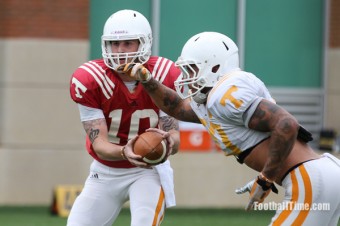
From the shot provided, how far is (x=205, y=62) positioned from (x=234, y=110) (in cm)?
40

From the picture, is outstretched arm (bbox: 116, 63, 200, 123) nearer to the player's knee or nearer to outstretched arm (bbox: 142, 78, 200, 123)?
outstretched arm (bbox: 142, 78, 200, 123)

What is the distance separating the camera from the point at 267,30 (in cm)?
1275

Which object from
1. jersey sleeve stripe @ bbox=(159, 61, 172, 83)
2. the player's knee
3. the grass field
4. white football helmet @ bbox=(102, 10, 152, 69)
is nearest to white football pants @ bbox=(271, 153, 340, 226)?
the player's knee

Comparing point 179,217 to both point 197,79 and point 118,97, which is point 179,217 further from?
point 197,79

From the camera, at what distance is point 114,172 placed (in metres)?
6.10

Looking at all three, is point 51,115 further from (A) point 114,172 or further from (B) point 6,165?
(A) point 114,172

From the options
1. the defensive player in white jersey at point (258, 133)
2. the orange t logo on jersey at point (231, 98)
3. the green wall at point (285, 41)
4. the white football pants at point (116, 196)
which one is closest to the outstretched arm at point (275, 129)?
the defensive player in white jersey at point (258, 133)

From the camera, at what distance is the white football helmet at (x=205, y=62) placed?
5238mm

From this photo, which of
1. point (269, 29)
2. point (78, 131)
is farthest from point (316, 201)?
point (269, 29)

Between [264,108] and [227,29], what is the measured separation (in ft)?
25.2

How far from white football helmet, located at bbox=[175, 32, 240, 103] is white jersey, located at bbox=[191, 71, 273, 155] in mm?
113

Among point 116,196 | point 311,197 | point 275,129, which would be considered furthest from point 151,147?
point 311,197

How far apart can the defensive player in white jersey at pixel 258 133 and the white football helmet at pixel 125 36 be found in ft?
2.30

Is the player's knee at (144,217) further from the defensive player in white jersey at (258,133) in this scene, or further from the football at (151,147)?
the defensive player in white jersey at (258,133)
